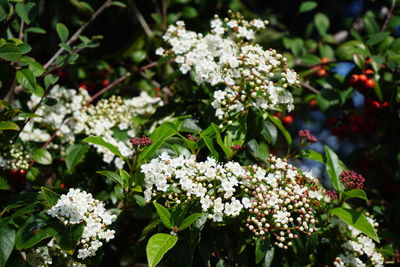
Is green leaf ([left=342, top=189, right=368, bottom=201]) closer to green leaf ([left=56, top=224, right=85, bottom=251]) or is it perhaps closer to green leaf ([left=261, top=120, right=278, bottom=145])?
green leaf ([left=261, top=120, right=278, bottom=145])

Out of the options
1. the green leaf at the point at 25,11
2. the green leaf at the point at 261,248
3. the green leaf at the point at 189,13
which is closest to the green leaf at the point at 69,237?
the green leaf at the point at 261,248

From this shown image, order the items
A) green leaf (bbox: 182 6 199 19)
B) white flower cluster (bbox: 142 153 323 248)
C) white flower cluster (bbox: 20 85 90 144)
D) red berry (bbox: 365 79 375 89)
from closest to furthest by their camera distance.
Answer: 1. white flower cluster (bbox: 142 153 323 248)
2. white flower cluster (bbox: 20 85 90 144)
3. red berry (bbox: 365 79 375 89)
4. green leaf (bbox: 182 6 199 19)

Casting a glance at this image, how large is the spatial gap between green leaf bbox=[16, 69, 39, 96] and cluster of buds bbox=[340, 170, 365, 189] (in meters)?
1.68

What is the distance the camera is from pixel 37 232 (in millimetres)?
1653

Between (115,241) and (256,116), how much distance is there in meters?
1.07

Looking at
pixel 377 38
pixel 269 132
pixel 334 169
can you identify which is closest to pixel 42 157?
pixel 269 132

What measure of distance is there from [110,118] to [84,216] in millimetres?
1029

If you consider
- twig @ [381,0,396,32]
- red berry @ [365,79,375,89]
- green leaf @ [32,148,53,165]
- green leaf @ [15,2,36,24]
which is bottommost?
green leaf @ [32,148,53,165]

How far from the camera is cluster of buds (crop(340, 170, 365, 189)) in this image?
201cm

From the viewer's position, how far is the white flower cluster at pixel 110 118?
2.50 m

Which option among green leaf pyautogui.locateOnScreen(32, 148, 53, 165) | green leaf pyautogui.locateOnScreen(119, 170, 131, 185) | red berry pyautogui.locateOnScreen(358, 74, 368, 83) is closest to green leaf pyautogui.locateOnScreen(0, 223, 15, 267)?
green leaf pyautogui.locateOnScreen(119, 170, 131, 185)

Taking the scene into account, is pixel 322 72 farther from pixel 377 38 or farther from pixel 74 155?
pixel 74 155

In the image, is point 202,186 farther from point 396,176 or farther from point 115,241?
point 396,176

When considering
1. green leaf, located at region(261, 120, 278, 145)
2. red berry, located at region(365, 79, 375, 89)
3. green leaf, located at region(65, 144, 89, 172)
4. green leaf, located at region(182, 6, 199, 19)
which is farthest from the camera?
green leaf, located at region(182, 6, 199, 19)
